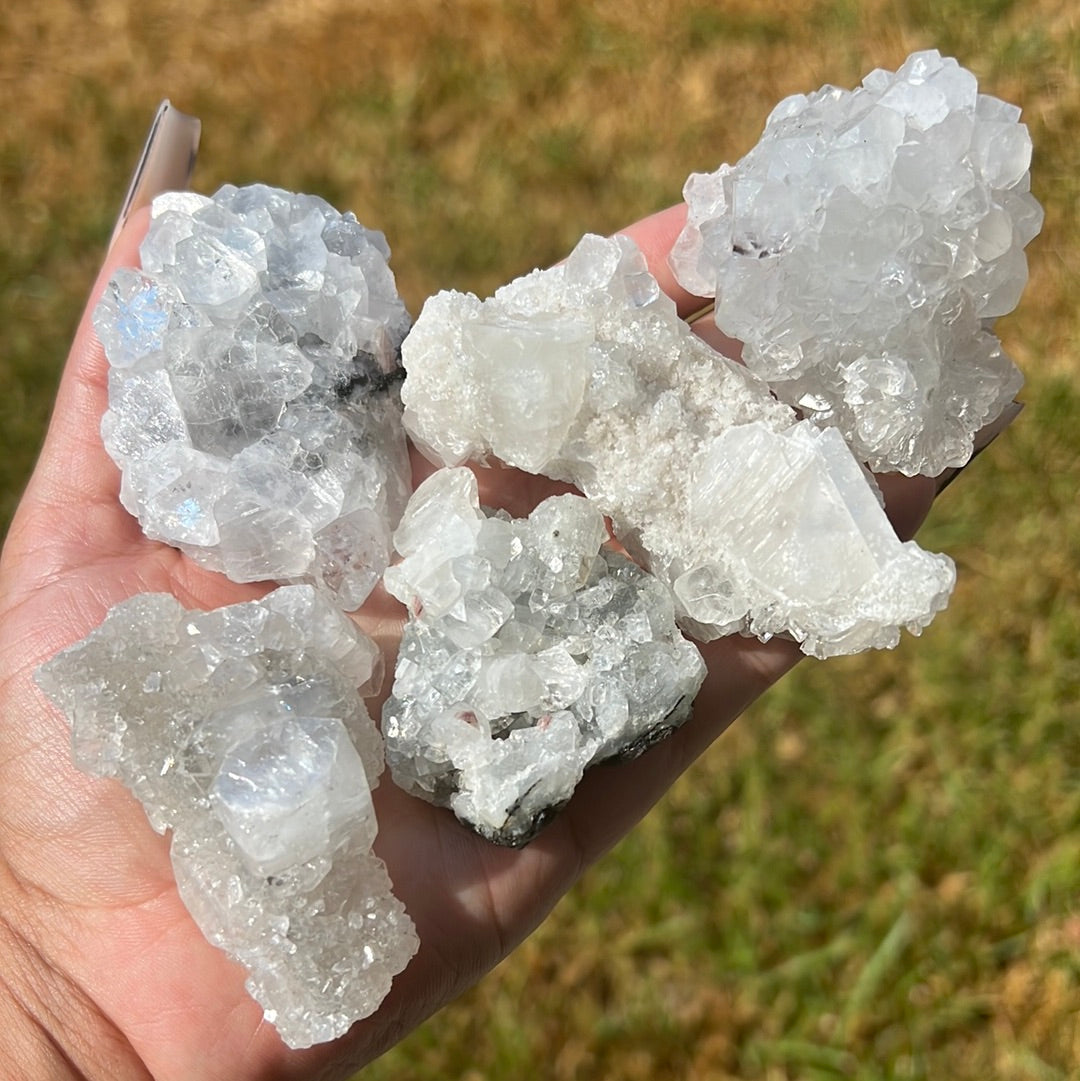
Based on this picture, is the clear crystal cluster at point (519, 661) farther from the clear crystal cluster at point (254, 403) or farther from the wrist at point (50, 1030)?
the wrist at point (50, 1030)

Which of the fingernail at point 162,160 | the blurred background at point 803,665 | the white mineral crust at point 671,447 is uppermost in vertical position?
the fingernail at point 162,160

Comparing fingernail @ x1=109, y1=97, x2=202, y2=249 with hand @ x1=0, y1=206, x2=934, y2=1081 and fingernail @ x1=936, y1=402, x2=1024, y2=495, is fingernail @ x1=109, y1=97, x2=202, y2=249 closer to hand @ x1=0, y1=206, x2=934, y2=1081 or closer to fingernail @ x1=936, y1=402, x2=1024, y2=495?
hand @ x1=0, y1=206, x2=934, y2=1081

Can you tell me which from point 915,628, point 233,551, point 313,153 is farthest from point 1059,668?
point 313,153

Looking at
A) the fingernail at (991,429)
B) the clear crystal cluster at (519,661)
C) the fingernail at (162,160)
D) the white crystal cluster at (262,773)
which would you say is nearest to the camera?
the white crystal cluster at (262,773)

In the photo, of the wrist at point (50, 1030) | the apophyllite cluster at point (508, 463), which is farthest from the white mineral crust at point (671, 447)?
the wrist at point (50, 1030)

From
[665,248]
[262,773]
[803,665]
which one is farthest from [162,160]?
[803,665]

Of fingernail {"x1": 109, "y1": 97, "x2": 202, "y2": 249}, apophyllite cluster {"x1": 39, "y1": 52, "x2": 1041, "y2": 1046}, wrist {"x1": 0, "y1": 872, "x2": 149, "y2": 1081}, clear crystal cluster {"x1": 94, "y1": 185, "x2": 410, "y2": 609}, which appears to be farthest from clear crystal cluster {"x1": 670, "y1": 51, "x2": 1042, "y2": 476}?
wrist {"x1": 0, "y1": 872, "x2": 149, "y2": 1081}
